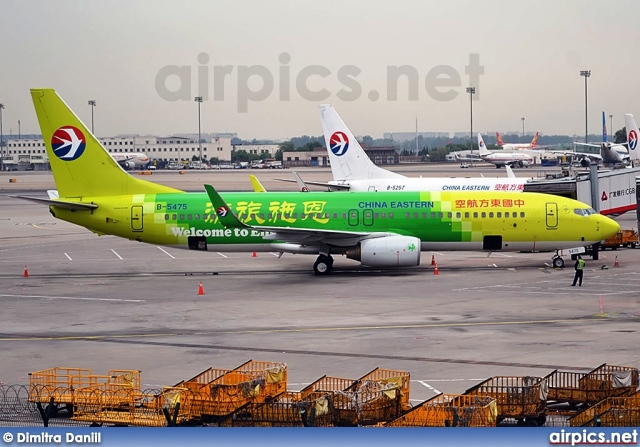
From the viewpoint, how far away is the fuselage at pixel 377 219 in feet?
183

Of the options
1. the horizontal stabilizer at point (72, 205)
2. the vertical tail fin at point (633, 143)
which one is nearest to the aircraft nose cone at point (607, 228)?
the horizontal stabilizer at point (72, 205)

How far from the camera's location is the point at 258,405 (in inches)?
955

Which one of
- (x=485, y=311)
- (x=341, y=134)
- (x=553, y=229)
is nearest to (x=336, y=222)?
(x=553, y=229)

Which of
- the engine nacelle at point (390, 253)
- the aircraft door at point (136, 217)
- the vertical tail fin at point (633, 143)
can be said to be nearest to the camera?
the engine nacelle at point (390, 253)

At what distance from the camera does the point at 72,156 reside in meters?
57.2

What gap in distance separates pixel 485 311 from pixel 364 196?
16.2m

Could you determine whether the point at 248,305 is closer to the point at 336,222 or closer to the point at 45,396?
the point at 336,222

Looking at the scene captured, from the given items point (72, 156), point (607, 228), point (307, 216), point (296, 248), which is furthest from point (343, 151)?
point (607, 228)

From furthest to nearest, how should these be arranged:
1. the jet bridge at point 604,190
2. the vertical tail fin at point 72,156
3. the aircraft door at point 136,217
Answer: the jet bridge at point 604,190, the vertical tail fin at point 72,156, the aircraft door at point 136,217

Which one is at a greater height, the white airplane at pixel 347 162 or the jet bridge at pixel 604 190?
the white airplane at pixel 347 162

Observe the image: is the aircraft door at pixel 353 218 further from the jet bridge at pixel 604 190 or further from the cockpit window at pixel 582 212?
the jet bridge at pixel 604 190

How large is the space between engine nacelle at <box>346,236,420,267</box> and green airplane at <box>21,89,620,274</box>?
0.14 m

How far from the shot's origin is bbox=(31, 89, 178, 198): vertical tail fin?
5688cm

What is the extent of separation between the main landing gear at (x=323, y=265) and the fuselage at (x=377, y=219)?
77 cm
